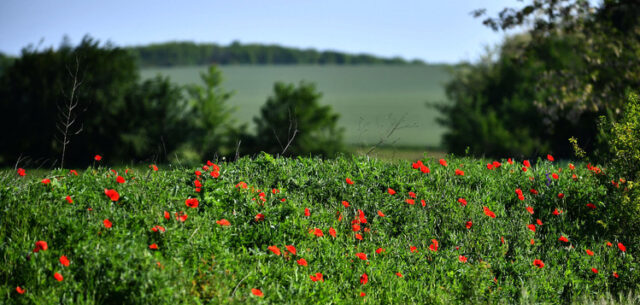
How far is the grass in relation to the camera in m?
4.34

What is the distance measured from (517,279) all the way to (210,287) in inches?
128

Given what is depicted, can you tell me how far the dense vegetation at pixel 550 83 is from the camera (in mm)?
11305

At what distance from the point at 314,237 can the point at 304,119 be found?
58.4ft

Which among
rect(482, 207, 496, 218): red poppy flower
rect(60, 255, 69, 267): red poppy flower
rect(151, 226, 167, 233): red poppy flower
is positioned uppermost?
rect(482, 207, 496, 218): red poppy flower

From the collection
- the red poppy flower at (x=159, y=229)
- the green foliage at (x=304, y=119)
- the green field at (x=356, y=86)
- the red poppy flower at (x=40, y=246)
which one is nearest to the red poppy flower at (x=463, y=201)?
the red poppy flower at (x=159, y=229)

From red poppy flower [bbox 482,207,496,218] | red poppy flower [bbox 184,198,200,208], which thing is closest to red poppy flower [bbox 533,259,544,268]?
red poppy flower [bbox 482,207,496,218]

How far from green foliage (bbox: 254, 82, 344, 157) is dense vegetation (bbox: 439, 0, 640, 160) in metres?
6.41

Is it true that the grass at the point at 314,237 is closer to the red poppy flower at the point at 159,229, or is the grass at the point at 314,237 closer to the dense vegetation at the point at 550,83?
the red poppy flower at the point at 159,229

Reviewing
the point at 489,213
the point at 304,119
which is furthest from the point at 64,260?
the point at 304,119

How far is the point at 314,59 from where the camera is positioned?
63.0 meters

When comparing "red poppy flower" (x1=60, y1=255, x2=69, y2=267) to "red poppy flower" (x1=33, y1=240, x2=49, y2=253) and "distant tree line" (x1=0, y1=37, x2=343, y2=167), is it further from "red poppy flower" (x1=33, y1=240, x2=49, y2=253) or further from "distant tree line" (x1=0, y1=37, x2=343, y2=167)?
"distant tree line" (x1=0, y1=37, x2=343, y2=167)

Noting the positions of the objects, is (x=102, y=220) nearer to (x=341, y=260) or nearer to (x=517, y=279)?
(x=341, y=260)

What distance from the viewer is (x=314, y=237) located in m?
5.38

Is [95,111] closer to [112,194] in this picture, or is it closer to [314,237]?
[112,194]
